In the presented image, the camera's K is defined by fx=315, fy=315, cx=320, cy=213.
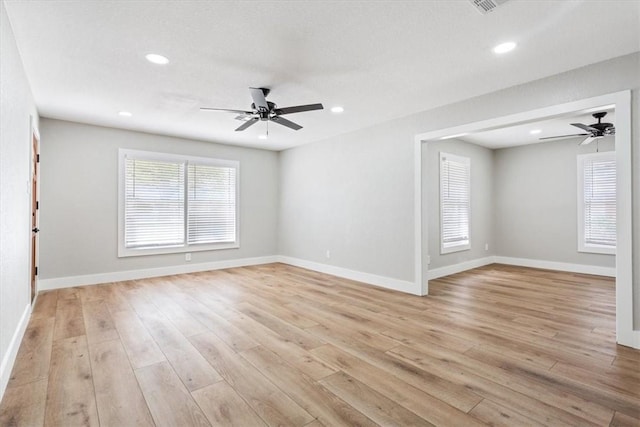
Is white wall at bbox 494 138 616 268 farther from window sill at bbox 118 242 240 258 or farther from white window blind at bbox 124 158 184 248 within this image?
white window blind at bbox 124 158 184 248

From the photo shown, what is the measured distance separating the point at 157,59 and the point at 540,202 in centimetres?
752

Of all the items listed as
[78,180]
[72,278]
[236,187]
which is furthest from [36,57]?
[236,187]

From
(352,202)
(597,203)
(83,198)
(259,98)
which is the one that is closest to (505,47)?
(259,98)

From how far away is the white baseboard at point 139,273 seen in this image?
497cm

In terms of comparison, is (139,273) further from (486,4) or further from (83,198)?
(486,4)

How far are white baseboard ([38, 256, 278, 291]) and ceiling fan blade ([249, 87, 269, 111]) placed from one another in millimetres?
3902

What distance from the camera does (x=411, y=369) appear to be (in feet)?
7.89

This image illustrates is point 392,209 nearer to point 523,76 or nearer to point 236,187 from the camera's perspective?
point 523,76

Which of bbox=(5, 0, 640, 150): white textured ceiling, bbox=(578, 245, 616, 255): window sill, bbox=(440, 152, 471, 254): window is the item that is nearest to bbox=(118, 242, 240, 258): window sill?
bbox=(5, 0, 640, 150): white textured ceiling

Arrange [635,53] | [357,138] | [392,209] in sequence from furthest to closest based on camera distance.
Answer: [357,138], [392,209], [635,53]

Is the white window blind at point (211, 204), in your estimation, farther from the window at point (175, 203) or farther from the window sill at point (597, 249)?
the window sill at point (597, 249)

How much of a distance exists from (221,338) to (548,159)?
7286 mm

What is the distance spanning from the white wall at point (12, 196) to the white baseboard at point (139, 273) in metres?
1.81

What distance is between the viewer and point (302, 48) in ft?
9.27
